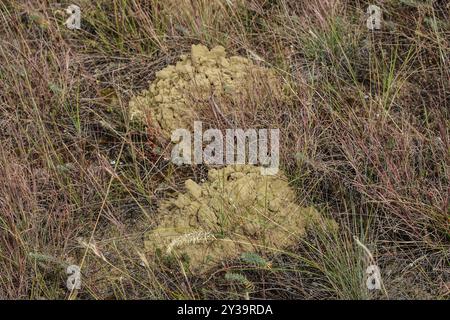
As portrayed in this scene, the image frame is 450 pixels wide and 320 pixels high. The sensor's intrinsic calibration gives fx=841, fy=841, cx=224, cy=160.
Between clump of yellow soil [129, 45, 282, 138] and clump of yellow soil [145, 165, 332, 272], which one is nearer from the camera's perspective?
clump of yellow soil [145, 165, 332, 272]

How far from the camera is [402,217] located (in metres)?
3.16

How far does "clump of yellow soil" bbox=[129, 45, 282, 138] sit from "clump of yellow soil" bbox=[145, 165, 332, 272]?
0.40 metres

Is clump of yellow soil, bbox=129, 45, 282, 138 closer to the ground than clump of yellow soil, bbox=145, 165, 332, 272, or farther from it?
farther from it

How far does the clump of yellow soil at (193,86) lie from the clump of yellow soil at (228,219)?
0.40m

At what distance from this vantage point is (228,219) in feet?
10.5

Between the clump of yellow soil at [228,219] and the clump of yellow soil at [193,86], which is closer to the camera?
the clump of yellow soil at [228,219]

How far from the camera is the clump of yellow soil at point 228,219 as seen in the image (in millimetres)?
3168

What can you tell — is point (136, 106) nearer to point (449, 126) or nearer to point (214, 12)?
point (214, 12)

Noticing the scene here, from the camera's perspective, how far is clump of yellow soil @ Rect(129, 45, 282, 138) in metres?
3.65

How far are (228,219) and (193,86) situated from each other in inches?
29.7

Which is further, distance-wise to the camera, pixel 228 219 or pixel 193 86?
pixel 193 86

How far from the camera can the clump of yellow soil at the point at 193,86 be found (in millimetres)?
3652

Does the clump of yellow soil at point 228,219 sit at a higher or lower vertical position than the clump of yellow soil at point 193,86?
lower
